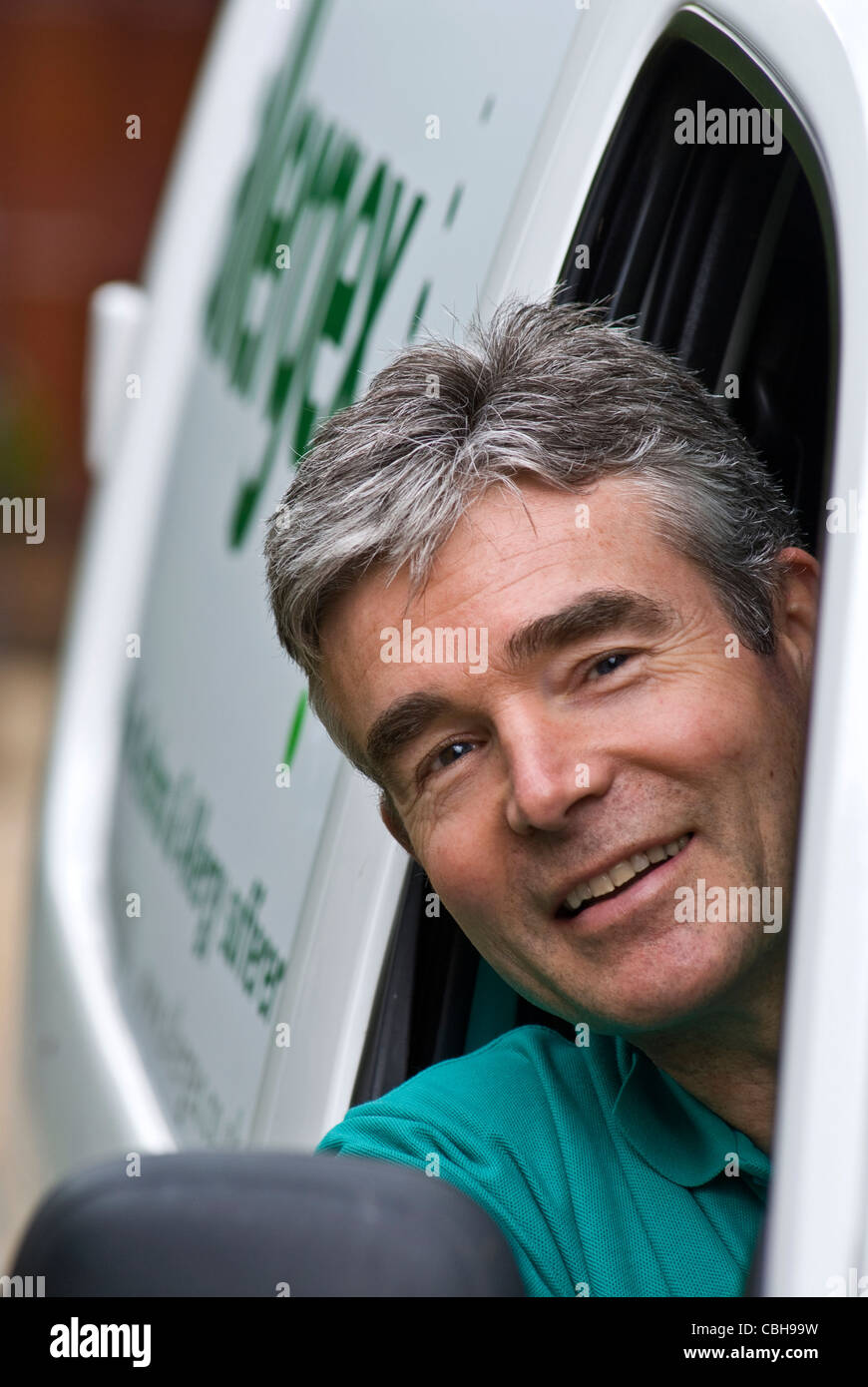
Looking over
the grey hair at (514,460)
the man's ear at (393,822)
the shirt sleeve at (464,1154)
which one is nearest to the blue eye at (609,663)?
the grey hair at (514,460)

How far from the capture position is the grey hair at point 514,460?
5.15 feet

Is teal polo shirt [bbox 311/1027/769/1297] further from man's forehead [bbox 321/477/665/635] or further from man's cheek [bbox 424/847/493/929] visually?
man's forehead [bbox 321/477/665/635]

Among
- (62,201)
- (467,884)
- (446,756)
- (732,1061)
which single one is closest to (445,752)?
(446,756)

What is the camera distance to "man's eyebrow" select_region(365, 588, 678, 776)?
149 cm


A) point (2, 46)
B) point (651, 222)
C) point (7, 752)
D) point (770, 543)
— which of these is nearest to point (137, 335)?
point (651, 222)

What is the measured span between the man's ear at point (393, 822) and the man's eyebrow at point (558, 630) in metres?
0.14

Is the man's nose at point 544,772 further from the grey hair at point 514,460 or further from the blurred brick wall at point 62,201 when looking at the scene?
the blurred brick wall at point 62,201

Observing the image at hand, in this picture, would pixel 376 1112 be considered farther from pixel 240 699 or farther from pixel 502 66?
pixel 502 66

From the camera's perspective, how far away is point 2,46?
35.9ft

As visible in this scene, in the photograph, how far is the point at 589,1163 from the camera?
5.23 ft

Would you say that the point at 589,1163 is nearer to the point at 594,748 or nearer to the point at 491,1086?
the point at 491,1086

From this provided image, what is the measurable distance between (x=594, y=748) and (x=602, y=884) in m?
0.11

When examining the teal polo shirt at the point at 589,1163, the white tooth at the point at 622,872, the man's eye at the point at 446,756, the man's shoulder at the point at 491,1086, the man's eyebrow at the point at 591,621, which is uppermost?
the man's eyebrow at the point at 591,621

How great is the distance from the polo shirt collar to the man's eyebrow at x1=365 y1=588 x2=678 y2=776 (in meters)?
0.35
